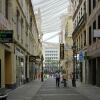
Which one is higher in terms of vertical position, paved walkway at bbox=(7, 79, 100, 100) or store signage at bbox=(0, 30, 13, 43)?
store signage at bbox=(0, 30, 13, 43)

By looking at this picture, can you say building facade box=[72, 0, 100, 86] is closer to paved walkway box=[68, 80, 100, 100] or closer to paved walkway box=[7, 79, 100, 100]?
paved walkway box=[68, 80, 100, 100]

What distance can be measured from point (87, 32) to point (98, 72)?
10784mm

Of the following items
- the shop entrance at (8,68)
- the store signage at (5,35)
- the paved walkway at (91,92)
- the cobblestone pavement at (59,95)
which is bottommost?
the cobblestone pavement at (59,95)

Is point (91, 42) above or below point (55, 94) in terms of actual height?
above

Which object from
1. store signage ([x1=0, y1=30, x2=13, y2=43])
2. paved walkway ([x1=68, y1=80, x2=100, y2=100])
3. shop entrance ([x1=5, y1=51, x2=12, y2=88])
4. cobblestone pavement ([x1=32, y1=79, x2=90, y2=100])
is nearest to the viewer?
store signage ([x1=0, y1=30, x2=13, y2=43])

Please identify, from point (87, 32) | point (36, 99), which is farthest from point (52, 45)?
point (36, 99)

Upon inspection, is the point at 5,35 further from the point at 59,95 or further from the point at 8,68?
the point at 8,68

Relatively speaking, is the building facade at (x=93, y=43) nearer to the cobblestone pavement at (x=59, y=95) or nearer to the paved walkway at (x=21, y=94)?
the cobblestone pavement at (x=59, y=95)

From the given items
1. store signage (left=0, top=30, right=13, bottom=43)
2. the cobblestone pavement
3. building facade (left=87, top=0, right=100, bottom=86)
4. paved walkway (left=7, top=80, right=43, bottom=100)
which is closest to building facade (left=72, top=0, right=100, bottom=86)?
building facade (left=87, top=0, right=100, bottom=86)

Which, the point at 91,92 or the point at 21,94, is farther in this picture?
the point at 91,92

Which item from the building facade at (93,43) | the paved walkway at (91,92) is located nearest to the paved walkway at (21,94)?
the paved walkway at (91,92)

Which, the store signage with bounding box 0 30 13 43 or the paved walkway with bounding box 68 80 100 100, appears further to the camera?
the paved walkway with bounding box 68 80 100 100

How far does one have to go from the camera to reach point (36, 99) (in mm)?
28734

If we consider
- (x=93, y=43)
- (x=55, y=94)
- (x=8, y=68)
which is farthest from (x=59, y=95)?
(x=93, y=43)
